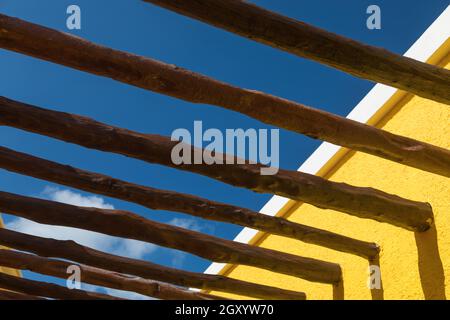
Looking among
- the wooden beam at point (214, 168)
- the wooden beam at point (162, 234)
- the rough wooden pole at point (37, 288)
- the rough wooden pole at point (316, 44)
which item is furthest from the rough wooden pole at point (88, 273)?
the rough wooden pole at point (316, 44)

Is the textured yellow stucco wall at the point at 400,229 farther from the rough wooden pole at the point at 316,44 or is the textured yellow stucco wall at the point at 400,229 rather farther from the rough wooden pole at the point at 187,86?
the rough wooden pole at the point at 316,44

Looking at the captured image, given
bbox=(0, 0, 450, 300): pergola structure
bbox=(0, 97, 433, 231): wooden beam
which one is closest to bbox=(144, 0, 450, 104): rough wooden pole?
bbox=(0, 0, 450, 300): pergola structure

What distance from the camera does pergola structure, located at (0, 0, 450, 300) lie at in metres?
3.02

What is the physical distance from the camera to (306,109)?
351 cm

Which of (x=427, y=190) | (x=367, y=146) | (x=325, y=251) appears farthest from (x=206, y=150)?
(x=325, y=251)

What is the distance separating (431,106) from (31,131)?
2965mm

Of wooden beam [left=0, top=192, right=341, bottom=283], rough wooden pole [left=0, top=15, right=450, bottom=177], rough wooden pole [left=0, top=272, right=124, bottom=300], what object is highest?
rough wooden pole [left=0, top=15, right=450, bottom=177]

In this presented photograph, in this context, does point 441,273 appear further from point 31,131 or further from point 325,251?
point 31,131

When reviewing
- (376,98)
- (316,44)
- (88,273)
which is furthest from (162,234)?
(316,44)

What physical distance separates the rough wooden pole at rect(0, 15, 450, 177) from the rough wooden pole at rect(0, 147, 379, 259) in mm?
1142

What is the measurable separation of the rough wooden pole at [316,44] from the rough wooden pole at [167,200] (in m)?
1.76

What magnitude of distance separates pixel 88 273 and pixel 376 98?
313cm

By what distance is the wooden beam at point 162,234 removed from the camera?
4.29 meters

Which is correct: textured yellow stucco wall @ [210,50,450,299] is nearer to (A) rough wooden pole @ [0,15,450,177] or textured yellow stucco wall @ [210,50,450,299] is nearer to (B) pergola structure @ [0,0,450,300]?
(B) pergola structure @ [0,0,450,300]
